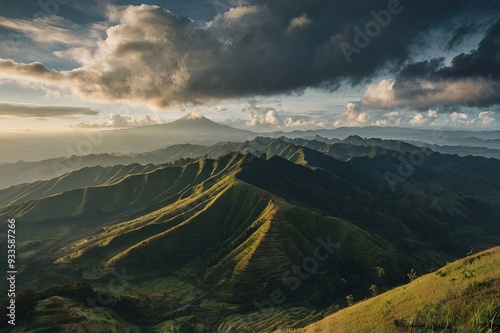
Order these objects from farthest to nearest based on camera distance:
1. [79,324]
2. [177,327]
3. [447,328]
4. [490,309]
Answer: [177,327] → [79,324] → [447,328] → [490,309]

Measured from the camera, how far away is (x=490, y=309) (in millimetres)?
26344

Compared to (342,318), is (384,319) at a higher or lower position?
higher

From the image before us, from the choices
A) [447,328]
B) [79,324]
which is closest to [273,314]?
[79,324]

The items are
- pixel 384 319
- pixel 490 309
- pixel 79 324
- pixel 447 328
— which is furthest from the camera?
pixel 79 324

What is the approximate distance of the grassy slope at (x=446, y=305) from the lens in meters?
30.3

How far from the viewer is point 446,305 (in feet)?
117

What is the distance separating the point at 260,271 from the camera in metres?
197

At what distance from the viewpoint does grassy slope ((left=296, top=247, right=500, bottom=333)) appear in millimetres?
30347

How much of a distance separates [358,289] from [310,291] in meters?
32.8

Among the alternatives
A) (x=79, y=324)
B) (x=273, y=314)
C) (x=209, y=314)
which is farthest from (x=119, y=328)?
(x=273, y=314)

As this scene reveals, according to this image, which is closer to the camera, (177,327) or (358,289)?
(177,327)

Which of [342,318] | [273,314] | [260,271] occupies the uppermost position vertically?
[342,318]

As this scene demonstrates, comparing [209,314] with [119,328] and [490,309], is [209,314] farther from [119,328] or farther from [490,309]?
[490,309]

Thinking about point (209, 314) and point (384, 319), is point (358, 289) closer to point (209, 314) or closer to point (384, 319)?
point (209, 314)
